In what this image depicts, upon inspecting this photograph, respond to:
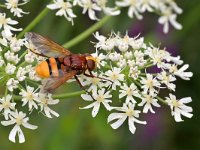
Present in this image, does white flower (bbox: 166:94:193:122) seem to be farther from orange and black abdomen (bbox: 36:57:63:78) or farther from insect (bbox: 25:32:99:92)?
orange and black abdomen (bbox: 36:57:63:78)

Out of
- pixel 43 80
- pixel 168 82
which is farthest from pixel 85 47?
pixel 43 80

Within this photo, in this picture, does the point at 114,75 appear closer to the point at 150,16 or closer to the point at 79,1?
the point at 79,1

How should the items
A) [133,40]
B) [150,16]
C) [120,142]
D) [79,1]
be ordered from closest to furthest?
[133,40]
[79,1]
[120,142]
[150,16]

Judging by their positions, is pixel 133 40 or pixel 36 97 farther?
pixel 133 40

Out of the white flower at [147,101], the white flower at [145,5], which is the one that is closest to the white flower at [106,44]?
the white flower at [147,101]

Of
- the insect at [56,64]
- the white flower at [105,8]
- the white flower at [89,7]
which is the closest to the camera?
the insect at [56,64]

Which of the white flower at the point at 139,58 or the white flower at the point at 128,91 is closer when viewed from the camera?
the white flower at the point at 128,91

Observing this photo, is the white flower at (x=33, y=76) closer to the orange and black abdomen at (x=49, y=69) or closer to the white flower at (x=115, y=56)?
the orange and black abdomen at (x=49, y=69)
